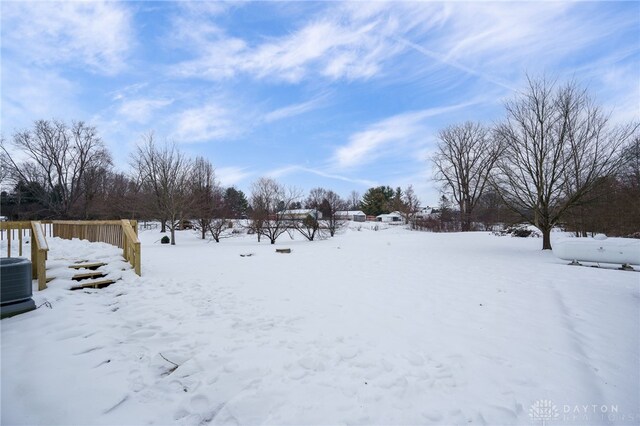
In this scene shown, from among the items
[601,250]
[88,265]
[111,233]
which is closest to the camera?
[88,265]

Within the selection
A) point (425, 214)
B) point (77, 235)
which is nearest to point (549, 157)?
point (77, 235)

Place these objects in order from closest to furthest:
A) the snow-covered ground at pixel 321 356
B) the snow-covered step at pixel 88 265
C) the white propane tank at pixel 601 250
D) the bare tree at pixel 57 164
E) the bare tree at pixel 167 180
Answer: the snow-covered ground at pixel 321 356, the snow-covered step at pixel 88 265, the white propane tank at pixel 601 250, the bare tree at pixel 167 180, the bare tree at pixel 57 164

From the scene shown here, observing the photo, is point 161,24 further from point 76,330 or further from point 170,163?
point 170,163

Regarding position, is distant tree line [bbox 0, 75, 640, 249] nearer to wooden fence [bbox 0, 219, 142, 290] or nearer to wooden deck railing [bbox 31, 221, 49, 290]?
wooden fence [bbox 0, 219, 142, 290]

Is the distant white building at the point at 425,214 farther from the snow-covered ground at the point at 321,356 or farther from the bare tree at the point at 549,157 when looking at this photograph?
the snow-covered ground at the point at 321,356

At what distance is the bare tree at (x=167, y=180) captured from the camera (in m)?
18.9

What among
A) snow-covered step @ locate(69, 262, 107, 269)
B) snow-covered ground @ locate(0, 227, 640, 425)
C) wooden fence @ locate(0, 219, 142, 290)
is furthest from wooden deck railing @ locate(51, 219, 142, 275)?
snow-covered ground @ locate(0, 227, 640, 425)

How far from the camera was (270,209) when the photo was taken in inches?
771

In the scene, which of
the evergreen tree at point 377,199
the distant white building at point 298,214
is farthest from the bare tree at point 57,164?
the evergreen tree at point 377,199

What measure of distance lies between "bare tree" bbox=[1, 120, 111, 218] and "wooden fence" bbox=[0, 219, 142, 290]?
2604cm

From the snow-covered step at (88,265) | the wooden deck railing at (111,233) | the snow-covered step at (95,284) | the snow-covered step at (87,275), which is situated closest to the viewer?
the snow-covered step at (95,284)

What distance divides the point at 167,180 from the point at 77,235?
35.3 ft

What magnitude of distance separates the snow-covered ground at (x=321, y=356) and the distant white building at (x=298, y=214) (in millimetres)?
13824

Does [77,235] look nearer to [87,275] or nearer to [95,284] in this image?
[87,275]
